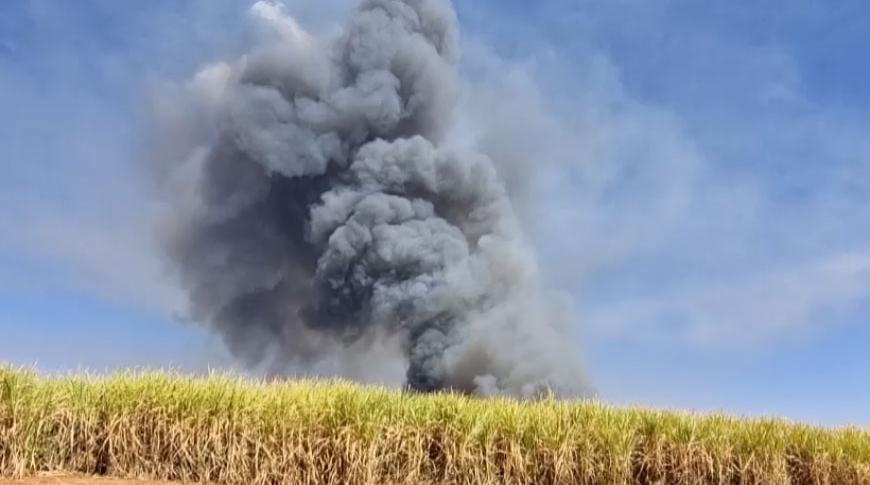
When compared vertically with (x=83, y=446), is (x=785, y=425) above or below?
above

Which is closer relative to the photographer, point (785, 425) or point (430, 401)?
point (430, 401)

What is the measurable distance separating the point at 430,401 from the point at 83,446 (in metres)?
4.40

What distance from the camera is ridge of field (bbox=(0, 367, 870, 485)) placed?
10.6 meters

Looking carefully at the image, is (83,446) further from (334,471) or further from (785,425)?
(785,425)

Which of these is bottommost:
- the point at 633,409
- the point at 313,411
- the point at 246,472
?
the point at 246,472

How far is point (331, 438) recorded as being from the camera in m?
10.9

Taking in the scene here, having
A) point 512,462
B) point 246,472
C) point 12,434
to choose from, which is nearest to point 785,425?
point 512,462

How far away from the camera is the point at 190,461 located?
10.7 metres

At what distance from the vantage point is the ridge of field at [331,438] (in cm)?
1059

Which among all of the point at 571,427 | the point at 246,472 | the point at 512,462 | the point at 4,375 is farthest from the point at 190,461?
the point at 571,427

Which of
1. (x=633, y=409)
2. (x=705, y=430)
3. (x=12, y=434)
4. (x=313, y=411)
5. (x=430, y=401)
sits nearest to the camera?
(x=12, y=434)

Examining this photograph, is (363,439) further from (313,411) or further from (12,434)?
(12,434)

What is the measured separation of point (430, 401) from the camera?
1173 cm

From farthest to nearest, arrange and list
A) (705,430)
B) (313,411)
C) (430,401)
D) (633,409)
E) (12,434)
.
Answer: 1. (633,409)
2. (705,430)
3. (430,401)
4. (313,411)
5. (12,434)
